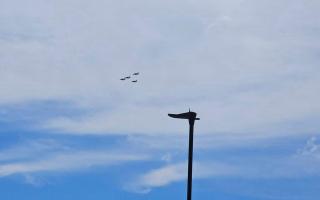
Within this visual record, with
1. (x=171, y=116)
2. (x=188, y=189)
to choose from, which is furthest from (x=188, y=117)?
(x=188, y=189)

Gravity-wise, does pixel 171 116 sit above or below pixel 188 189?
above

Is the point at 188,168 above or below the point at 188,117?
below

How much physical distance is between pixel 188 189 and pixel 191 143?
2.84 metres

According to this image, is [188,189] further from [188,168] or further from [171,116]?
[171,116]

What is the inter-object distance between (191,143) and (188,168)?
1529mm

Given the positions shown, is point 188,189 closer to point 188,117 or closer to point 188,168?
point 188,168

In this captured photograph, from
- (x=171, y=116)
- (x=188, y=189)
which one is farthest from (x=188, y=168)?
(x=171, y=116)

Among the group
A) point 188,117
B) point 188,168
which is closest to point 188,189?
point 188,168

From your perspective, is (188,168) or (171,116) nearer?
(188,168)

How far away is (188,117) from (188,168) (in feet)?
12.1

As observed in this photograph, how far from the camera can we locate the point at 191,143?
148 ft

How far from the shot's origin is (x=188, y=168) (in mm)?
44719

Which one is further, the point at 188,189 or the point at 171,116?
the point at 171,116

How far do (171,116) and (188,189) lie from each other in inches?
222
